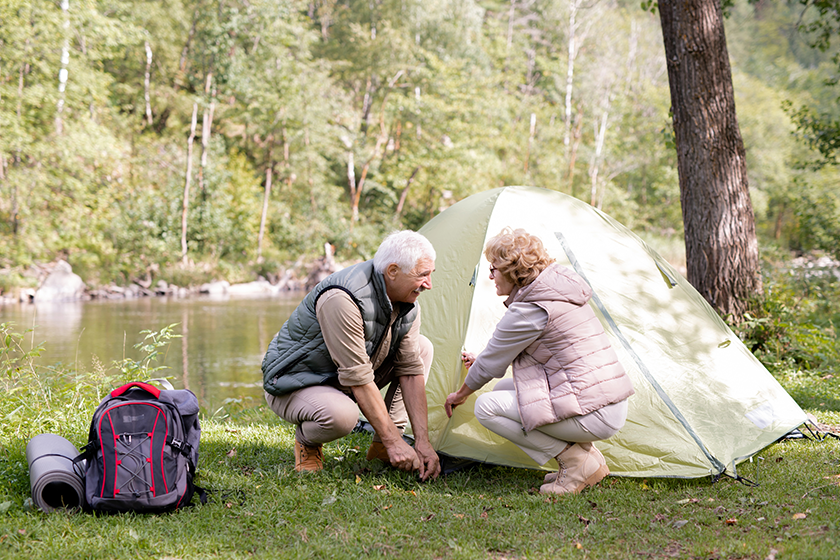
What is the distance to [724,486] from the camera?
2863mm

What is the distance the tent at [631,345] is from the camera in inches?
122

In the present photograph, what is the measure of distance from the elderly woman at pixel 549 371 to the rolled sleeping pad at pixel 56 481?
5.58 ft

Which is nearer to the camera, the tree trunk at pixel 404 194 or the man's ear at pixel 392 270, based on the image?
the man's ear at pixel 392 270

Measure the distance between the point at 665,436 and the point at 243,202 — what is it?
18931 mm

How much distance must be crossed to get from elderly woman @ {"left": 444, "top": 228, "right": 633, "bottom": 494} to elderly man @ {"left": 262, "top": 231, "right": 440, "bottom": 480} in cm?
35

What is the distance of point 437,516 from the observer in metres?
2.62

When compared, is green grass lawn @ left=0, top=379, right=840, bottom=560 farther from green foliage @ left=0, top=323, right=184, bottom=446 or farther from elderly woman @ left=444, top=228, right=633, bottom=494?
green foliage @ left=0, top=323, right=184, bottom=446

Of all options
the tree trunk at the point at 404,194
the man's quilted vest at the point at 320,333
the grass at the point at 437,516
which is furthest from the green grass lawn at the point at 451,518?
the tree trunk at the point at 404,194

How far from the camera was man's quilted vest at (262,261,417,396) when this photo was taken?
2.90m

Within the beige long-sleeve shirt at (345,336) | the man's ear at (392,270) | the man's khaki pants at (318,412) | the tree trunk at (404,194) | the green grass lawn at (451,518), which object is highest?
the tree trunk at (404,194)

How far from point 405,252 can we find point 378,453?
119 centimetres

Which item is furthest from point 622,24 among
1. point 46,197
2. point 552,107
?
point 46,197

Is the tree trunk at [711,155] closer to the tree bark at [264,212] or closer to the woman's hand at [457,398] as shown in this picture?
the woman's hand at [457,398]

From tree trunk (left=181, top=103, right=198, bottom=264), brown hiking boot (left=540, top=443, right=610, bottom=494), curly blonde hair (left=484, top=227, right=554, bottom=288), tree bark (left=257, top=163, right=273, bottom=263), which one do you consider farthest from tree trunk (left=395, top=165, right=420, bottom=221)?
brown hiking boot (left=540, top=443, right=610, bottom=494)
